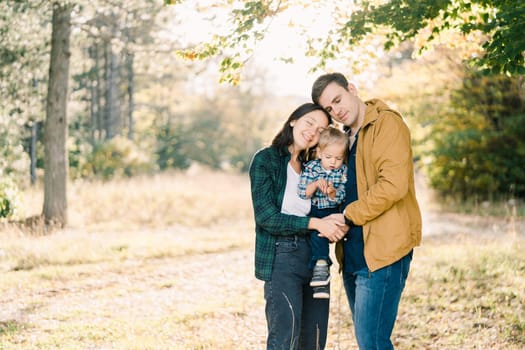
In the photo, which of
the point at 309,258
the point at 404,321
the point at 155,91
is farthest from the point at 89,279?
the point at 155,91

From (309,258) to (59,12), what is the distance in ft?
31.2

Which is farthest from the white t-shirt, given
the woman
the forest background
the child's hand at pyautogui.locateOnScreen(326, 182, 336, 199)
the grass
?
the forest background

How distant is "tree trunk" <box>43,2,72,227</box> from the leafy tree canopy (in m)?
6.92

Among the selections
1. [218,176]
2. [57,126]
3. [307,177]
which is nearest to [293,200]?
[307,177]

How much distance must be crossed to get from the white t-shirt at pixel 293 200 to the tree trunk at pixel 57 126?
938 centimetres

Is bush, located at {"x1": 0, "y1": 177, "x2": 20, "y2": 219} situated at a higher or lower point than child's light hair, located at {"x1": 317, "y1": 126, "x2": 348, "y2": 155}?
lower

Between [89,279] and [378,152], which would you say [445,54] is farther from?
[378,152]

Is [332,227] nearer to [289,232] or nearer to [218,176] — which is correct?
[289,232]

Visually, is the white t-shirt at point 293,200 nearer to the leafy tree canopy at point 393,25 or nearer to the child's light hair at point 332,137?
the child's light hair at point 332,137

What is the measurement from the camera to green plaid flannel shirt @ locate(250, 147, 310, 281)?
319cm

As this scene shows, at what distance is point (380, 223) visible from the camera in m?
3.03

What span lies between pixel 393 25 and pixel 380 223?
266 cm

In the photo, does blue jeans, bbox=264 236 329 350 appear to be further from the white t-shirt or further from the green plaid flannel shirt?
the white t-shirt

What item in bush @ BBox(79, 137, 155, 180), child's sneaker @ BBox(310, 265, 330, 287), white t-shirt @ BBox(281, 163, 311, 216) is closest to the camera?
child's sneaker @ BBox(310, 265, 330, 287)
